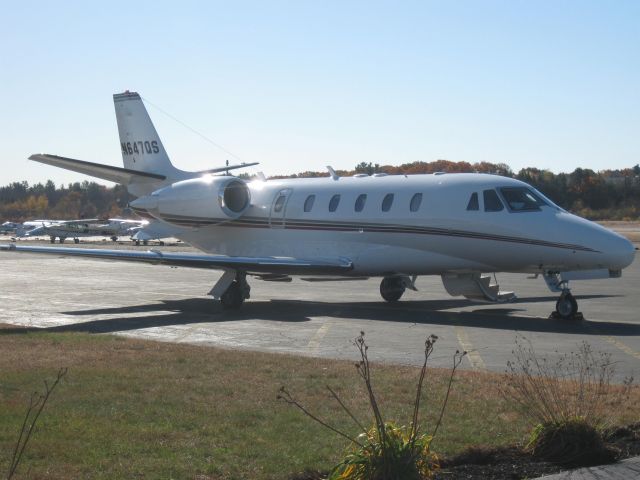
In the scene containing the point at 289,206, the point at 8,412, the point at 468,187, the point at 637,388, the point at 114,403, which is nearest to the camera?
the point at 8,412

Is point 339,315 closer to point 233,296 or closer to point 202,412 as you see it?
point 233,296

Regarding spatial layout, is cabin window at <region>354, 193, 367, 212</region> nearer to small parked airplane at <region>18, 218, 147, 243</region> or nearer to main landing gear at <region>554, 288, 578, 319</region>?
main landing gear at <region>554, 288, 578, 319</region>

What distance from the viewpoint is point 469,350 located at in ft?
42.3

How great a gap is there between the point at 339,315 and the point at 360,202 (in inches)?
121

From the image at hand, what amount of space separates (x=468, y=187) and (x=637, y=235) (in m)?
43.9

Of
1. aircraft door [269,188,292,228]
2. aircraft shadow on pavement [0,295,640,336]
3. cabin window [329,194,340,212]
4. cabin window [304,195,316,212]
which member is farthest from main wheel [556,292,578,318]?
aircraft door [269,188,292,228]

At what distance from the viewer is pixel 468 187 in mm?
18094

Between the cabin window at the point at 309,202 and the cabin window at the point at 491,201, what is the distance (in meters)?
4.89

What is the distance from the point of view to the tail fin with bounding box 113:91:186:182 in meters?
25.1

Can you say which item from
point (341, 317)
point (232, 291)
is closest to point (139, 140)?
point (232, 291)

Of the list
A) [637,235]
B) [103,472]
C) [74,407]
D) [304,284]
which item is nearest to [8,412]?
[74,407]

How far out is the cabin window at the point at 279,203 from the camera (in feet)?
71.4

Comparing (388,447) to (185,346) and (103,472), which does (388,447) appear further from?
(185,346)

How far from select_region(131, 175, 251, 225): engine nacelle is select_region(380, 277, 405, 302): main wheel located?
4.23 meters
